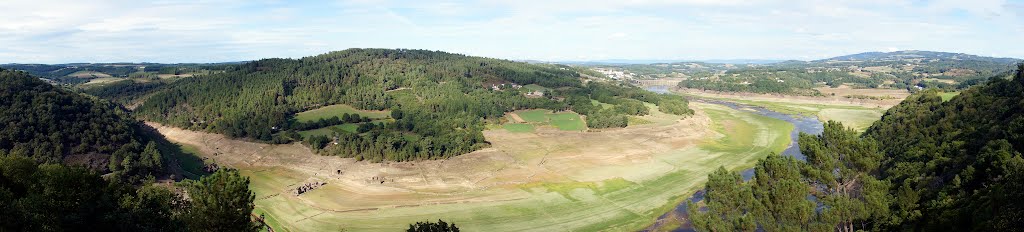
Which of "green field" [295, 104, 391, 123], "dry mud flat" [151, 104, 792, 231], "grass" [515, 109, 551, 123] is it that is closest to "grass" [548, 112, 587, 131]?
"grass" [515, 109, 551, 123]

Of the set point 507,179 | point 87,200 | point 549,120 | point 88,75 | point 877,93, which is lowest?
point 507,179

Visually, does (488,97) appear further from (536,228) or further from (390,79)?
(536,228)

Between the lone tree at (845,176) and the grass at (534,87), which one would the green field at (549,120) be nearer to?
the grass at (534,87)

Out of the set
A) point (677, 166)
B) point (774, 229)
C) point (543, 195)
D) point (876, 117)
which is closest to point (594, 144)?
point (677, 166)

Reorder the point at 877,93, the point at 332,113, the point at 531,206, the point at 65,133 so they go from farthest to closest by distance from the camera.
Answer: the point at 877,93
the point at 332,113
the point at 65,133
the point at 531,206

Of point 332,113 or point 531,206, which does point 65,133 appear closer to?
point 332,113

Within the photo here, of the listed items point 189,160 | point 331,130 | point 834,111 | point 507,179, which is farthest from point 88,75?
point 834,111

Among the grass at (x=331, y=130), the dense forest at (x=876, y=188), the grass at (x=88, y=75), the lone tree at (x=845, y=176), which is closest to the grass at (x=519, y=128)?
the grass at (x=331, y=130)

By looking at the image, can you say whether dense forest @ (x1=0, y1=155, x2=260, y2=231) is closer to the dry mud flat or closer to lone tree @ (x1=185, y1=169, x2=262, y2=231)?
lone tree @ (x1=185, y1=169, x2=262, y2=231)
